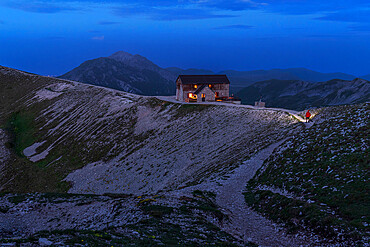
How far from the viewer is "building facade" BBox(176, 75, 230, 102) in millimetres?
87537

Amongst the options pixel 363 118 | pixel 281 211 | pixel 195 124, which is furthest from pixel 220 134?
pixel 281 211

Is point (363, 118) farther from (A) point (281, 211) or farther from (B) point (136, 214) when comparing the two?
(B) point (136, 214)

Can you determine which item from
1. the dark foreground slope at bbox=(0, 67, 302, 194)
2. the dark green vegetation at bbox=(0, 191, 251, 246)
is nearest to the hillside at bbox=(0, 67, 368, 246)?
the dark green vegetation at bbox=(0, 191, 251, 246)

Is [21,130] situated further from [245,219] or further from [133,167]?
[245,219]

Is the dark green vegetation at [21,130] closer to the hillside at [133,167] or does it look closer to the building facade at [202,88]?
the hillside at [133,167]

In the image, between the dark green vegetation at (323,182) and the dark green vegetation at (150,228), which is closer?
the dark green vegetation at (150,228)

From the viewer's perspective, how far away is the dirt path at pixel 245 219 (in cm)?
1898

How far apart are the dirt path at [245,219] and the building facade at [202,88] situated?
53524 millimetres

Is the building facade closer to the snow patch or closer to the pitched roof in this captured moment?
the pitched roof

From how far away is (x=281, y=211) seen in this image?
73.6ft

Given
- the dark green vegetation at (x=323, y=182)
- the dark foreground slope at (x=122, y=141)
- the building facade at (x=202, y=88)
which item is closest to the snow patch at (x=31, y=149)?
the dark foreground slope at (x=122, y=141)

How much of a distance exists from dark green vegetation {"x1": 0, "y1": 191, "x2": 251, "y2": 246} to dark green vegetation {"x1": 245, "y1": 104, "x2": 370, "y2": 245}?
17.2 ft

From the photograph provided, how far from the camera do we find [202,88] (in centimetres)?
8775

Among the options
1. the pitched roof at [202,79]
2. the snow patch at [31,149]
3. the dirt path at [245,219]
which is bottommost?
the snow patch at [31,149]
